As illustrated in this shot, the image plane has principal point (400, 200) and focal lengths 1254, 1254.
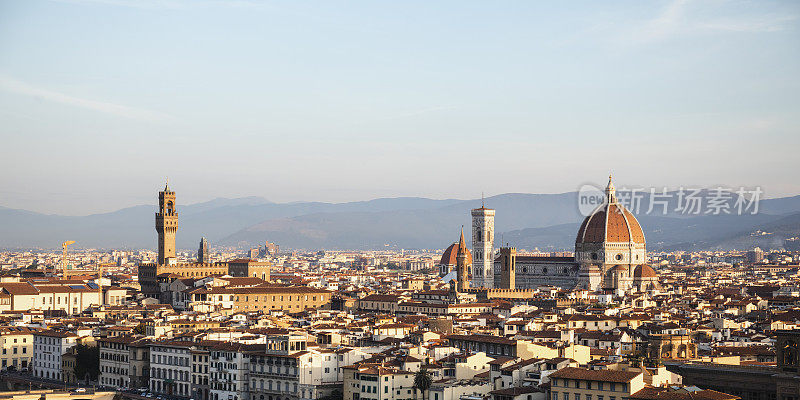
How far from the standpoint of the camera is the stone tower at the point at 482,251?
443 ft

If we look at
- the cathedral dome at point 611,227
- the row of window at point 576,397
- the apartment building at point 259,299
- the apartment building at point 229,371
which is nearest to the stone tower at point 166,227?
the apartment building at point 259,299

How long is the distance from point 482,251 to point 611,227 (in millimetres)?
14172

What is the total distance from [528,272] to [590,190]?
63.2 feet

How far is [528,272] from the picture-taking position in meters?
134

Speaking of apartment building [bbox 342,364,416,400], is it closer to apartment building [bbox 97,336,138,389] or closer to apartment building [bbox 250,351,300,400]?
apartment building [bbox 250,351,300,400]

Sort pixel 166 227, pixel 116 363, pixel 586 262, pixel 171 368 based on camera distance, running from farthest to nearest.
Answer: pixel 586 262
pixel 166 227
pixel 116 363
pixel 171 368

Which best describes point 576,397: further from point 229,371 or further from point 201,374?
point 201,374

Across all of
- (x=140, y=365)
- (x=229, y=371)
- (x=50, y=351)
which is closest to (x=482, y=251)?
(x=50, y=351)

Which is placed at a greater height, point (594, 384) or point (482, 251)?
point (482, 251)

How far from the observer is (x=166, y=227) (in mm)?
123312

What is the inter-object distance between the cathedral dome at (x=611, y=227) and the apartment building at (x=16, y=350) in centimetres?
7026

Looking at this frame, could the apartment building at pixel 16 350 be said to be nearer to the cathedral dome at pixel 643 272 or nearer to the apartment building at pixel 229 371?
the apartment building at pixel 229 371

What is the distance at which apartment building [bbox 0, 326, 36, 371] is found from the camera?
7388cm

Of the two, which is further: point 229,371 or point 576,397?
point 229,371
